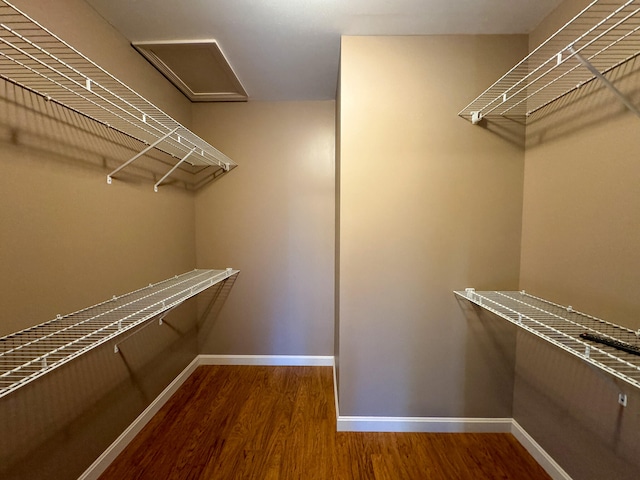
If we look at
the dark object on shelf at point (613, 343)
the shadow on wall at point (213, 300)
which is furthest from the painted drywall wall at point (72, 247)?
the dark object on shelf at point (613, 343)

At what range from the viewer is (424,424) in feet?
5.30

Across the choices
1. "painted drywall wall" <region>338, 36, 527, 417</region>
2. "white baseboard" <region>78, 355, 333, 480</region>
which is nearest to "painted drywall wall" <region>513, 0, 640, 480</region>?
"painted drywall wall" <region>338, 36, 527, 417</region>

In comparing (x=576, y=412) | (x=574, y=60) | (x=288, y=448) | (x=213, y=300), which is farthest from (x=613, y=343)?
(x=213, y=300)

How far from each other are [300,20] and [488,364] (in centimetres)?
229

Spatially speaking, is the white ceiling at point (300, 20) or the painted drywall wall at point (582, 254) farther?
the white ceiling at point (300, 20)

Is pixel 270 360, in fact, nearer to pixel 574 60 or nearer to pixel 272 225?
pixel 272 225

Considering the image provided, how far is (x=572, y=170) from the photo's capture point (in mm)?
1226

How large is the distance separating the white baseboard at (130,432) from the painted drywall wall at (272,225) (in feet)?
1.34

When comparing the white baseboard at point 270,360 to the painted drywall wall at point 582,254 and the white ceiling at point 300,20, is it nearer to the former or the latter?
the painted drywall wall at point 582,254

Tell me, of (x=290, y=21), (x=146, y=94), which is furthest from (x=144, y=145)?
(x=290, y=21)

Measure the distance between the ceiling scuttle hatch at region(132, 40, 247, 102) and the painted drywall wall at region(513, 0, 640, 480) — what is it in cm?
193

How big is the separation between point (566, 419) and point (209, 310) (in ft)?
8.23

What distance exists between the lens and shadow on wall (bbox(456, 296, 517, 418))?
5.17 feet

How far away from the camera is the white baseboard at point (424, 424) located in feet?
5.29
